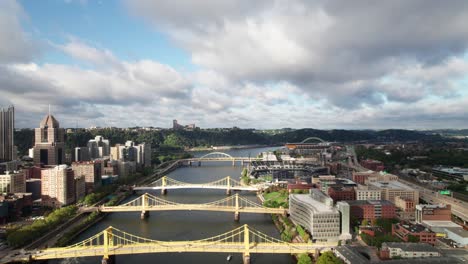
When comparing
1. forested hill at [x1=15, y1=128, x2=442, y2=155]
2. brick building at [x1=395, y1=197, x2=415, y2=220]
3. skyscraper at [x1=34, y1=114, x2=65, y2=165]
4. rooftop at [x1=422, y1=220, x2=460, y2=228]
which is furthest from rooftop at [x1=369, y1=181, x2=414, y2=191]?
forested hill at [x1=15, y1=128, x2=442, y2=155]

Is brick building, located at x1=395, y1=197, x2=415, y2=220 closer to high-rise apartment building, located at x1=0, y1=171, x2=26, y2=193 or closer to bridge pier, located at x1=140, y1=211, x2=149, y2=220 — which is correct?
bridge pier, located at x1=140, y1=211, x2=149, y2=220

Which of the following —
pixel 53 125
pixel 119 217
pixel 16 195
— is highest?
pixel 53 125

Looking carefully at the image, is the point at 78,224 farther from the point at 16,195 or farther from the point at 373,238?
the point at 373,238

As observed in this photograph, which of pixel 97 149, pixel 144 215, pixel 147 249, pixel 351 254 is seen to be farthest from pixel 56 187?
pixel 97 149

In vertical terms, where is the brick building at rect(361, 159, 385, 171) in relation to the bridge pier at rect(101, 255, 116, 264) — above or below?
above

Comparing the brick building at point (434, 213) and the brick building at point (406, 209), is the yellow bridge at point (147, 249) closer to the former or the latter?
the brick building at point (434, 213)

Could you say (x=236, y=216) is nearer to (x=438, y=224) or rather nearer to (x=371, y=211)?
(x=371, y=211)

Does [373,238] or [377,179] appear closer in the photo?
[373,238]

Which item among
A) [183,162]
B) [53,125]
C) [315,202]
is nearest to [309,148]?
[183,162]
